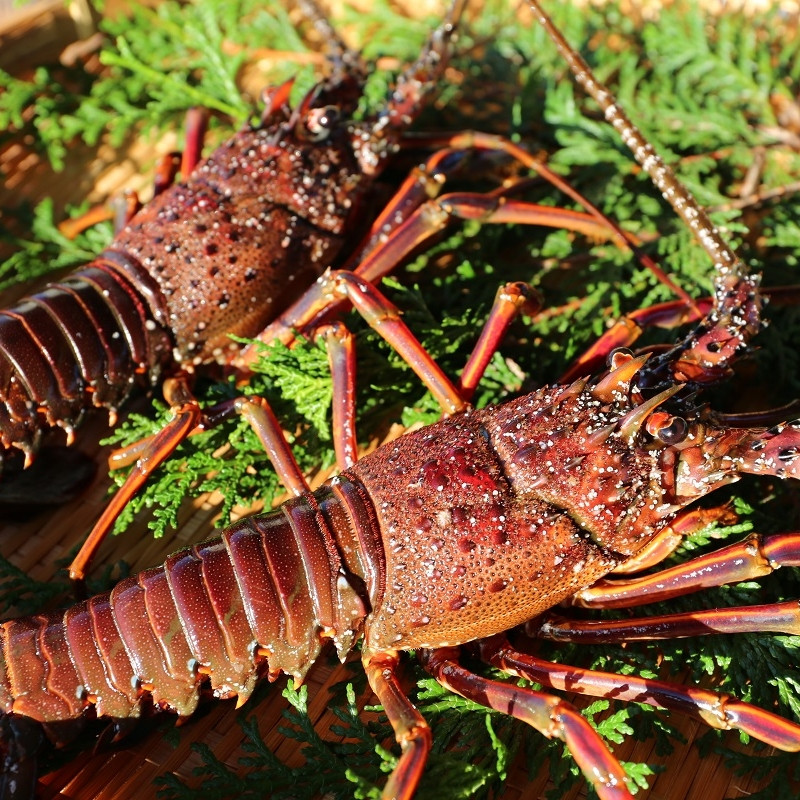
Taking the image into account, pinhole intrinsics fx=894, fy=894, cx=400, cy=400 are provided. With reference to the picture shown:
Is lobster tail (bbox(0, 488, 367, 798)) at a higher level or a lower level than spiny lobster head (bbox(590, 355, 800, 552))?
higher

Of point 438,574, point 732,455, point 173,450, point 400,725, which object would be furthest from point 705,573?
point 173,450

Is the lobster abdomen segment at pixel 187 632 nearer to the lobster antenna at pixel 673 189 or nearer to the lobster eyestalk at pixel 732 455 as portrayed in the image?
the lobster eyestalk at pixel 732 455

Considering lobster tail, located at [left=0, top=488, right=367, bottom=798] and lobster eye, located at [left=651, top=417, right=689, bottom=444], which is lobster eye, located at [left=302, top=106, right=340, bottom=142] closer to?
lobster tail, located at [left=0, top=488, right=367, bottom=798]

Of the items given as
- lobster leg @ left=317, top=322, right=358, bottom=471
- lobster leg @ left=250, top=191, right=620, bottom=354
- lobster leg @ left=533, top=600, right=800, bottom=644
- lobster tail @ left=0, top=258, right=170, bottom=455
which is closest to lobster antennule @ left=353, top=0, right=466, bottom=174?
lobster leg @ left=250, top=191, right=620, bottom=354

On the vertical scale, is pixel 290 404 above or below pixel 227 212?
below

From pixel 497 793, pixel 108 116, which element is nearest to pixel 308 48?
pixel 108 116

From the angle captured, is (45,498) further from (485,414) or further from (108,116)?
(108,116)

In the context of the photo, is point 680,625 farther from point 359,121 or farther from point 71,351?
point 359,121
